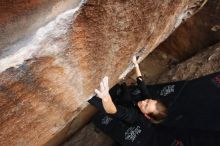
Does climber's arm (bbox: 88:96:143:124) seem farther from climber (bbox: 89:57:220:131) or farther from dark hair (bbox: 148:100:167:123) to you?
dark hair (bbox: 148:100:167:123)

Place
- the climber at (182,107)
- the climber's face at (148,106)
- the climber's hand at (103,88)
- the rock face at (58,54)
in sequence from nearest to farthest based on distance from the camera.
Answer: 1. the rock face at (58,54)
2. the climber's hand at (103,88)
3. the climber at (182,107)
4. the climber's face at (148,106)

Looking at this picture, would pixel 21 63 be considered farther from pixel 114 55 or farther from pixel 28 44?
pixel 114 55

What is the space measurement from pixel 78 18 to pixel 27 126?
86 centimetres

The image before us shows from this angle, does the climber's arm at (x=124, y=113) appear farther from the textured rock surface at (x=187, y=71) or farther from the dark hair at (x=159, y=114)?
the textured rock surface at (x=187, y=71)

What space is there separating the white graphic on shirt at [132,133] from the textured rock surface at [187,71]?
49 cm

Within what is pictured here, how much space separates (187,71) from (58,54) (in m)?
2.46

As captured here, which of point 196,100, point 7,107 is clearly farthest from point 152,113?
point 7,107

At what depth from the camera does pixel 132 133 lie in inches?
153

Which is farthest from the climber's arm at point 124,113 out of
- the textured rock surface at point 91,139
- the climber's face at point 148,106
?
the textured rock surface at point 91,139

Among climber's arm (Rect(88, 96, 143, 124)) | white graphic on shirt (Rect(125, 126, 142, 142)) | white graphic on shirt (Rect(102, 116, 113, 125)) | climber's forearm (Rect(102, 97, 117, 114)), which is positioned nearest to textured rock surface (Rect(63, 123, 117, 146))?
white graphic on shirt (Rect(102, 116, 113, 125))

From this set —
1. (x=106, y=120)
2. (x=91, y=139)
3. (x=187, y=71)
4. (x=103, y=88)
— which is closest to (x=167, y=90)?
(x=187, y=71)

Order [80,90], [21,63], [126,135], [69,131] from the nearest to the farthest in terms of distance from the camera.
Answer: [21,63] < [80,90] < [126,135] < [69,131]

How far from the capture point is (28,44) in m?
2.00

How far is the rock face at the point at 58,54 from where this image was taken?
2.02 meters
